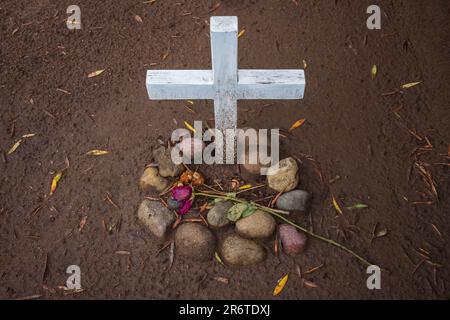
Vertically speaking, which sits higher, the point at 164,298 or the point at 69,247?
the point at 69,247

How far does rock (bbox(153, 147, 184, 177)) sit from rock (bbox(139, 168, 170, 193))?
39 mm

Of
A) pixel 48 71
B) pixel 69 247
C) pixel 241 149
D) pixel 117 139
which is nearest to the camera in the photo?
pixel 69 247

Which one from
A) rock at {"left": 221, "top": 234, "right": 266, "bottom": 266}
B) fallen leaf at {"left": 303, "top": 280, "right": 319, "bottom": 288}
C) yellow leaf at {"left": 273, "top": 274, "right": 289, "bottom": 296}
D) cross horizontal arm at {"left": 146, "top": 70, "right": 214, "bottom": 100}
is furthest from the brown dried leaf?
cross horizontal arm at {"left": 146, "top": 70, "right": 214, "bottom": 100}

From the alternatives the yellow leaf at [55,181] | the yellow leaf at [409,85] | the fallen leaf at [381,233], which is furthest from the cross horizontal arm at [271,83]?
the yellow leaf at [55,181]

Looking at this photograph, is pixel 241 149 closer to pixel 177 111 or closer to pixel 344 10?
pixel 177 111

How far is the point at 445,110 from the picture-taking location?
10.8 feet

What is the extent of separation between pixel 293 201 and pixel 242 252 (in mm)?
446

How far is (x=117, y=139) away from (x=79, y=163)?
299 millimetres

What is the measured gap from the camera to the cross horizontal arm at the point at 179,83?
103 inches

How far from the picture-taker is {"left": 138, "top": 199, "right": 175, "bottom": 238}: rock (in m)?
2.74

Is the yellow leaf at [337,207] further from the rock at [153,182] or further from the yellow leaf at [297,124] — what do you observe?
→ the rock at [153,182]

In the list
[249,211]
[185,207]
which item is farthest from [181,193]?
[249,211]

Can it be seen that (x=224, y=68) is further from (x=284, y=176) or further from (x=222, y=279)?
(x=222, y=279)

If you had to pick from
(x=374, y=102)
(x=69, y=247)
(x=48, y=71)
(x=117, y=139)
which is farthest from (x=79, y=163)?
(x=374, y=102)
